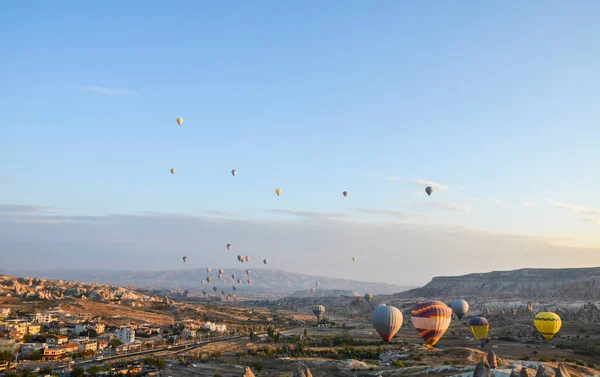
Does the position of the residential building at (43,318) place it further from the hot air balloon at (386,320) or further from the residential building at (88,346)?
the hot air balloon at (386,320)

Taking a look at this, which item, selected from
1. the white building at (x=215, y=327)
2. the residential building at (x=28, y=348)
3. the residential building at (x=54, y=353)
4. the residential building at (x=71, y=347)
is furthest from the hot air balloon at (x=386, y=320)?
the white building at (x=215, y=327)

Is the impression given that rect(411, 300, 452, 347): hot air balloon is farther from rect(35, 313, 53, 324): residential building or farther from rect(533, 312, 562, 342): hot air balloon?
rect(35, 313, 53, 324): residential building

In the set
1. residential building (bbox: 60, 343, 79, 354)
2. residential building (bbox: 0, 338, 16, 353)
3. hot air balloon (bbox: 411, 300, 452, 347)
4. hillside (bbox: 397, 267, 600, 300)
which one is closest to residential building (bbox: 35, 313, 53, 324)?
residential building (bbox: 60, 343, 79, 354)

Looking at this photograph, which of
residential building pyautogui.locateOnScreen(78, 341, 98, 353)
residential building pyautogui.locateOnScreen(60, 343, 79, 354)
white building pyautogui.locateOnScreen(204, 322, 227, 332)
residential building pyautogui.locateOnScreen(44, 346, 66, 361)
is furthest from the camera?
white building pyautogui.locateOnScreen(204, 322, 227, 332)

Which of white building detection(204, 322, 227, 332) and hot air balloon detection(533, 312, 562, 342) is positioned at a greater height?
hot air balloon detection(533, 312, 562, 342)

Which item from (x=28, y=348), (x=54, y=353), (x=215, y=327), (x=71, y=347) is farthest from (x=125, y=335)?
(x=215, y=327)

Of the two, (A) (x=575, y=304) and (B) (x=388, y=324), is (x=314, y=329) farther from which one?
(A) (x=575, y=304)

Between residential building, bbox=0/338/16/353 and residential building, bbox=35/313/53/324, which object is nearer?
residential building, bbox=0/338/16/353

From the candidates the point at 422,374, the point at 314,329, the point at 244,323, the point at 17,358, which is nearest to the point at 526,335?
the point at 314,329

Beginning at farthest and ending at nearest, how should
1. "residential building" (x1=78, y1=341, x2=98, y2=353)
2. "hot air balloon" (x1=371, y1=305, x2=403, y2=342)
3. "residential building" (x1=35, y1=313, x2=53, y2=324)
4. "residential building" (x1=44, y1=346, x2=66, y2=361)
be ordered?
1. "residential building" (x1=35, y1=313, x2=53, y2=324)
2. "residential building" (x1=78, y1=341, x2=98, y2=353)
3. "residential building" (x1=44, y1=346, x2=66, y2=361)
4. "hot air balloon" (x1=371, y1=305, x2=403, y2=342)
